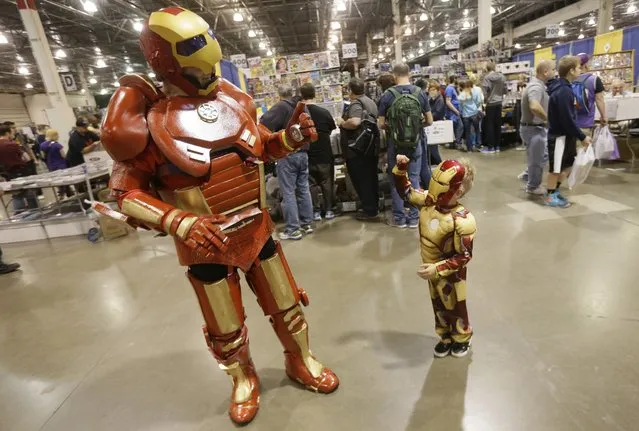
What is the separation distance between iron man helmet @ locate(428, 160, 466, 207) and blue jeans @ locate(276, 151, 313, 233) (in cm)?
221

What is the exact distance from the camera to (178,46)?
4.20 feet

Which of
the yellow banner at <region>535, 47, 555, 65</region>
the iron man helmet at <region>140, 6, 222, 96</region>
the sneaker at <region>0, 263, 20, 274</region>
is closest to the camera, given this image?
the iron man helmet at <region>140, 6, 222, 96</region>

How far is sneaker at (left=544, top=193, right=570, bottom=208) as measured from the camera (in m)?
4.00

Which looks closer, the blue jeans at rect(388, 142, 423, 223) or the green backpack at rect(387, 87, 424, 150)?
the green backpack at rect(387, 87, 424, 150)

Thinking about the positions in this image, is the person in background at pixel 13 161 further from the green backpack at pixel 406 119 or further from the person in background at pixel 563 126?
the person in background at pixel 563 126

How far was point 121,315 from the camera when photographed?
2.86 m

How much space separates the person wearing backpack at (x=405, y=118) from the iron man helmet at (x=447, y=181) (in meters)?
1.89

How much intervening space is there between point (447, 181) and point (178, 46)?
1161 millimetres

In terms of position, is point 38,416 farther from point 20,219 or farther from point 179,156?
point 20,219

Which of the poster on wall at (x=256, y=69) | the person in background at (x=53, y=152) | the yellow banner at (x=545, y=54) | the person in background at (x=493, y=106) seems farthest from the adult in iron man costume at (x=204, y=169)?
the yellow banner at (x=545, y=54)

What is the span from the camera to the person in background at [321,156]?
150 inches

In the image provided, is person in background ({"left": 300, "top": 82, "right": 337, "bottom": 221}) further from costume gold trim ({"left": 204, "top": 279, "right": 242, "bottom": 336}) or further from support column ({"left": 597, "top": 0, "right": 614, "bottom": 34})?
support column ({"left": 597, "top": 0, "right": 614, "bottom": 34})

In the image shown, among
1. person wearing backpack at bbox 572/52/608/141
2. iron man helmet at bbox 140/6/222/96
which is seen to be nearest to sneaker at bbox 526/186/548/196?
person wearing backpack at bbox 572/52/608/141

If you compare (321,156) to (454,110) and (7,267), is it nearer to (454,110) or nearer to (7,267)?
(7,267)
